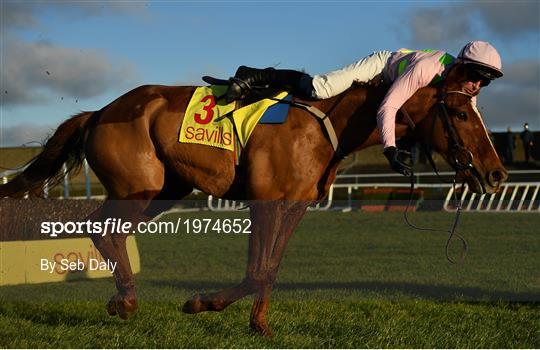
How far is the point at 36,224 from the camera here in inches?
387

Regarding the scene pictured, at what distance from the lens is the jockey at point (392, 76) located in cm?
559

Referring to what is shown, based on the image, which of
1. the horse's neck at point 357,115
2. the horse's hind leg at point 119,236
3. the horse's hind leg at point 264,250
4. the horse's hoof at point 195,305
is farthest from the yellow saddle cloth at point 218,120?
the horse's hoof at point 195,305

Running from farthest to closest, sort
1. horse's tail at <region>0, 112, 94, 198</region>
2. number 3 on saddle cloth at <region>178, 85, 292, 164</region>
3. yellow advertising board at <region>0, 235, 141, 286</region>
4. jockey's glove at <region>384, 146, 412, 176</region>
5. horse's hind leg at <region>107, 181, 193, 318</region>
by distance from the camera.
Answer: yellow advertising board at <region>0, 235, 141, 286</region> < horse's tail at <region>0, 112, 94, 198</region> < horse's hind leg at <region>107, 181, 193, 318</region> < number 3 on saddle cloth at <region>178, 85, 292, 164</region> < jockey's glove at <region>384, 146, 412, 176</region>

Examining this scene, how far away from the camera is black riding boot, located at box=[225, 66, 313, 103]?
235 inches

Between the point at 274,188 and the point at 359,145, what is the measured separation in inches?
26.5

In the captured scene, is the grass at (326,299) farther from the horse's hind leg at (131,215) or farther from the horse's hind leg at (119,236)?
the horse's hind leg at (119,236)

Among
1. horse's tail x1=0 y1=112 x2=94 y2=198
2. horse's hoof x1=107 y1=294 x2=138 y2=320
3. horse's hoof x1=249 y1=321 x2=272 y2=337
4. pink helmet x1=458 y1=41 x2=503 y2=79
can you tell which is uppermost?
pink helmet x1=458 y1=41 x2=503 y2=79

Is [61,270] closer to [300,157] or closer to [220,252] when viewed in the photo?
[220,252]

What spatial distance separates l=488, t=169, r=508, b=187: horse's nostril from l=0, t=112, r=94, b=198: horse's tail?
322cm

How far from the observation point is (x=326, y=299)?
26.7 feet

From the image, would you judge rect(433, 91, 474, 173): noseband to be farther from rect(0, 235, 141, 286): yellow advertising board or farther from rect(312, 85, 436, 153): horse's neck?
rect(0, 235, 141, 286): yellow advertising board

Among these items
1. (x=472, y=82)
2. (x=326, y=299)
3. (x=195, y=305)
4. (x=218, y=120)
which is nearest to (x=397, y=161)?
(x=472, y=82)

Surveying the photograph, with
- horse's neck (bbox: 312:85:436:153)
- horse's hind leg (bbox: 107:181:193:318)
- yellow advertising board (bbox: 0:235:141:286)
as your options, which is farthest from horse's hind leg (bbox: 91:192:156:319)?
yellow advertising board (bbox: 0:235:141:286)

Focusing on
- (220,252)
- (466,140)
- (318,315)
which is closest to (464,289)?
(318,315)
